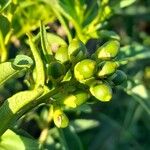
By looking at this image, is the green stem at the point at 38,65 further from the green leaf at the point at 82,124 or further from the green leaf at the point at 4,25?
the green leaf at the point at 82,124

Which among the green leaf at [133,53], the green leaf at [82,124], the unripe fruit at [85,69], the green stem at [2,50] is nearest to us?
the unripe fruit at [85,69]

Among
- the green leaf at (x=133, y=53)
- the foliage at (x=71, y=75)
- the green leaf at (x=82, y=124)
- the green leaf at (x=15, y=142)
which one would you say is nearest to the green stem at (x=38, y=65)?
the foliage at (x=71, y=75)

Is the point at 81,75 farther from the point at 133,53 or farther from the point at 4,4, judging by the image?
the point at 133,53

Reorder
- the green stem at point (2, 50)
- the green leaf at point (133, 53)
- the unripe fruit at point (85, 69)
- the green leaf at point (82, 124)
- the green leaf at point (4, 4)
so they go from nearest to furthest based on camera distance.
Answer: the unripe fruit at point (85, 69) < the green leaf at point (4, 4) < the green stem at point (2, 50) < the green leaf at point (133, 53) < the green leaf at point (82, 124)

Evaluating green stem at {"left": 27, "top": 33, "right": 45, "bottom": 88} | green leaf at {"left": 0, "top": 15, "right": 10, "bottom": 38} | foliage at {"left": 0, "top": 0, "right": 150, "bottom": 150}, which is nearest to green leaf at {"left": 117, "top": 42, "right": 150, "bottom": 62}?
foliage at {"left": 0, "top": 0, "right": 150, "bottom": 150}

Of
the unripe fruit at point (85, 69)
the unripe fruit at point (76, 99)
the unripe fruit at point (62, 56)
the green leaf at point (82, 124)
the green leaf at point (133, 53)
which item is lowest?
the green leaf at point (82, 124)

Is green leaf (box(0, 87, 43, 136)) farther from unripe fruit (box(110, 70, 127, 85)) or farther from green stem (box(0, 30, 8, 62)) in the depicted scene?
green stem (box(0, 30, 8, 62))

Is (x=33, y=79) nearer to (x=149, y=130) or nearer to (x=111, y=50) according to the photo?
(x=111, y=50)
